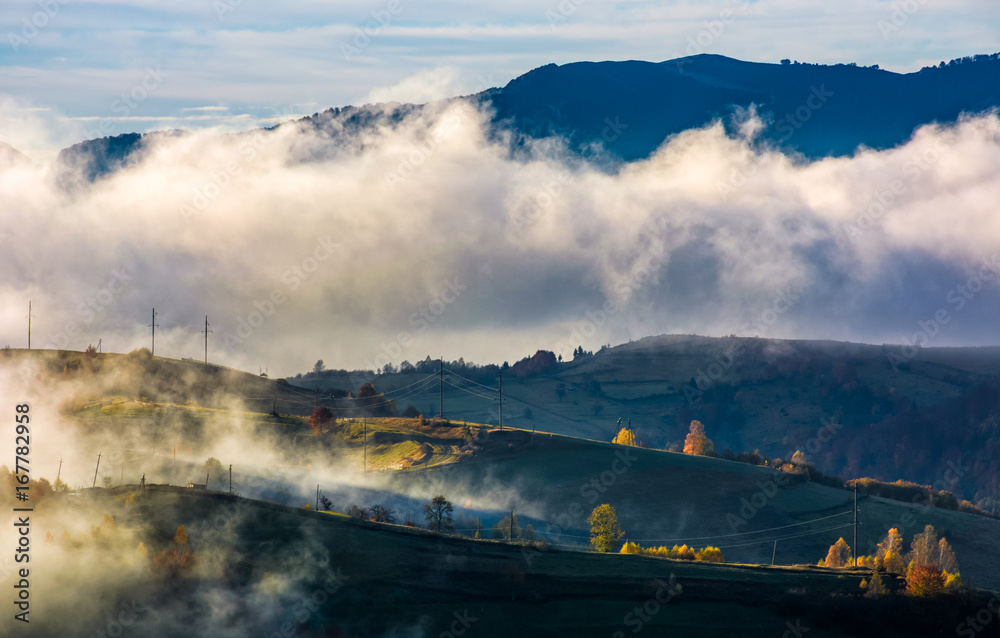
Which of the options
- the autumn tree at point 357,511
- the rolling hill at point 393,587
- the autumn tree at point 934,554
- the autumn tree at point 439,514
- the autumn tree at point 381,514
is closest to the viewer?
the rolling hill at point 393,587

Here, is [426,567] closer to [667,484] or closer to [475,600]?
[475,600]

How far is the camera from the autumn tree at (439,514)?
542 feet

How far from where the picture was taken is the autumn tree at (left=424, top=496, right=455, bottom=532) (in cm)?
16525

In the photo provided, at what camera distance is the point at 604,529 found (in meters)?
168

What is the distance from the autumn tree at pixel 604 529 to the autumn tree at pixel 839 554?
31124 mm

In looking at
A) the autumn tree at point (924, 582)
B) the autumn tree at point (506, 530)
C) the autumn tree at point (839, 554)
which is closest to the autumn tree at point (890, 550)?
the autumn tree at point (839, 554)

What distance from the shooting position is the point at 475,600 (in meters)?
121

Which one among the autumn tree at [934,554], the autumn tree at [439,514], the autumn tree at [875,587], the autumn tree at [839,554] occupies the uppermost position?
the autumn tree at [875,587]

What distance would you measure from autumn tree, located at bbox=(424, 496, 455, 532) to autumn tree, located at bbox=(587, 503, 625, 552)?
21.9m

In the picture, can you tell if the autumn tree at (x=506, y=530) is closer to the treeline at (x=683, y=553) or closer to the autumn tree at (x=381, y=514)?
the autumn tree at (x=381, y=514)

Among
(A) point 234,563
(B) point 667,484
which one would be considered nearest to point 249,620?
(A) point 234,563

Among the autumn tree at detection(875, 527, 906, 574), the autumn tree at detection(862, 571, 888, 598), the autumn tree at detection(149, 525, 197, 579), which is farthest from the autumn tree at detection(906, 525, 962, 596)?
Result: the autumn tree at detection(149, 525, 197, 579)

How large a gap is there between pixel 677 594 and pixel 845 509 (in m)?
84.2

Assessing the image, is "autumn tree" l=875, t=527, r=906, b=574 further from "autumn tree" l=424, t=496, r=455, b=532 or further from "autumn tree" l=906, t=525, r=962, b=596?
"autumn tree" l=424, t=496, r=455, b=532
